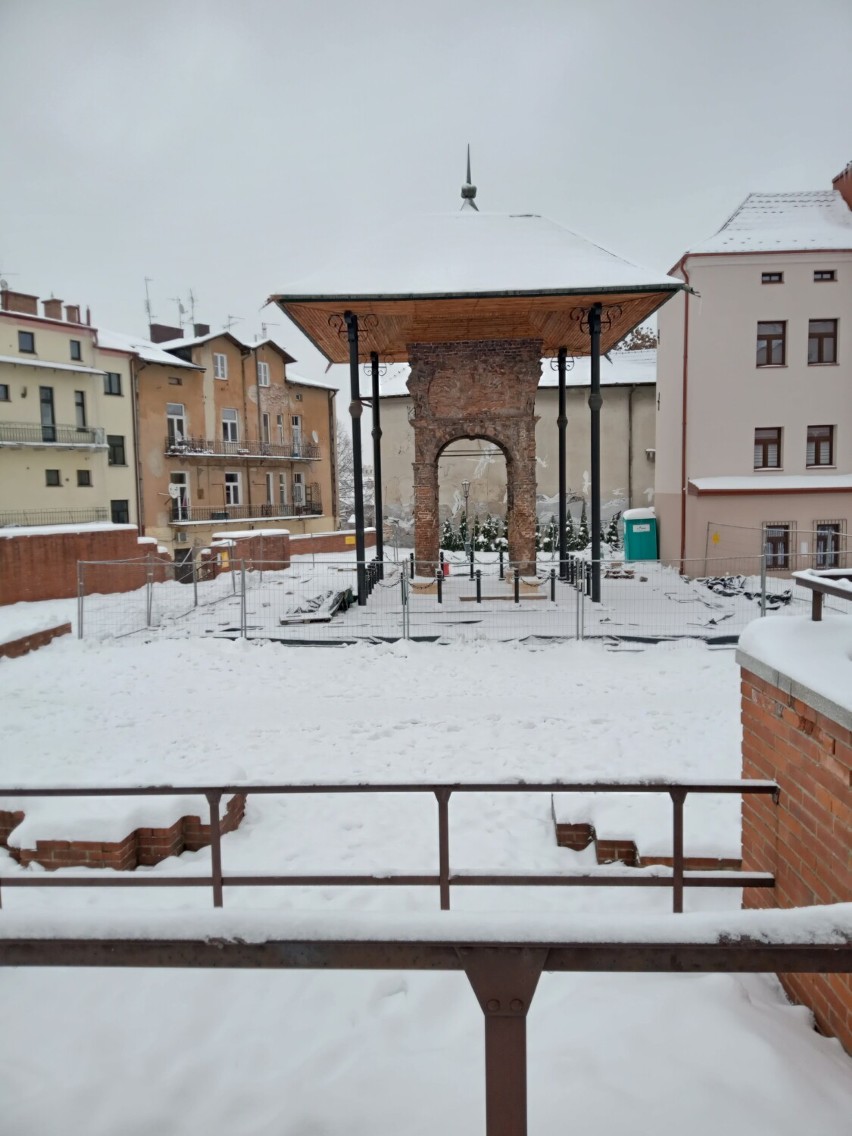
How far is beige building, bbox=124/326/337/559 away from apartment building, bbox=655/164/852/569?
21947mm

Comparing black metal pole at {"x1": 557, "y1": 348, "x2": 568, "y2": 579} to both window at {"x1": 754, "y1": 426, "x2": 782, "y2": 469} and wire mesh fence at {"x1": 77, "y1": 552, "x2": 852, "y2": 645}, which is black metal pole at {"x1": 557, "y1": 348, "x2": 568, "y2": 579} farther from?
window at {"x1": 754, "y1": 426, "x2": 782, "y2": 469}

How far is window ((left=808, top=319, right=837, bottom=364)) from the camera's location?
66.8ft

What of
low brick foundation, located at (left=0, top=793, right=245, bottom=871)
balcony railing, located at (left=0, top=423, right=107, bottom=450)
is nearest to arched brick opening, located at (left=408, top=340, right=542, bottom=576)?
low brick foundation, located at (left=0, top=793, right=245, bottom=871)

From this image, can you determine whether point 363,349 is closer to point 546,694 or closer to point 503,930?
point 546,694

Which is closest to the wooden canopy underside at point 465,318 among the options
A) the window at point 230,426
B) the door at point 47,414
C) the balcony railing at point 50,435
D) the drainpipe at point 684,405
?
the drainpipe at point 684,405

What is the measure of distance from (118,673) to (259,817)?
5598mm

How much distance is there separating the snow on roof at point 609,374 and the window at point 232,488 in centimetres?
892

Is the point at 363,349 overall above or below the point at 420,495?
above

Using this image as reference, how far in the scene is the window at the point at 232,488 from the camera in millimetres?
37438

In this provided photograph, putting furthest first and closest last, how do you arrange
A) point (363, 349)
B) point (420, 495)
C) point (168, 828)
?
point (363, 349) → point (420, 495) → point (168, 828)

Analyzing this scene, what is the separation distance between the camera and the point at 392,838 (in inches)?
207

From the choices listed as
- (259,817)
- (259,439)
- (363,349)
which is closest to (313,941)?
(259,817)

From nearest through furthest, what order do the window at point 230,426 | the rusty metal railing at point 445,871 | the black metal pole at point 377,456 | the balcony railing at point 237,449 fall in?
the rusty metal railing at point 445,871 → the black metal pole at point 377,456 → the balcony railing at point 237,449 → the window at point 230,426

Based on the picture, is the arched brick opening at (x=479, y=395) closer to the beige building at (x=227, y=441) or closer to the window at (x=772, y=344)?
the window at (x=772, y=344)
